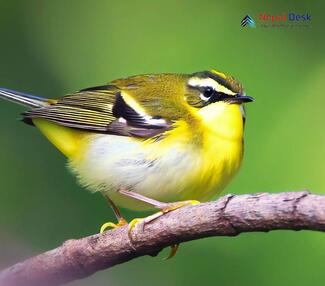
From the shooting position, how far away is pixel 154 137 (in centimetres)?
310

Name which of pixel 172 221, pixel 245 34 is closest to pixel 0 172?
pixel 245 34

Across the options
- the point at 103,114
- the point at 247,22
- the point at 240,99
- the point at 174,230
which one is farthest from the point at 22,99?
the point at 174,230

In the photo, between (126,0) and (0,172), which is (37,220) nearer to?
(0,172)

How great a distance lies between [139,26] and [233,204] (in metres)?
2.47

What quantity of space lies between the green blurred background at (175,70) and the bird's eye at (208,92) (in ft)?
1.36

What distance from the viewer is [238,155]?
3.19 meters

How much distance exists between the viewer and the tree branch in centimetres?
199

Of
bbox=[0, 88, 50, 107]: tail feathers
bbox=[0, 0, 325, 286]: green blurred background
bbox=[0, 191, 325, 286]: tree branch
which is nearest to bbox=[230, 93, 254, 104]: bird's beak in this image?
bbox=[0, 0, 325, 286]: green blurred background

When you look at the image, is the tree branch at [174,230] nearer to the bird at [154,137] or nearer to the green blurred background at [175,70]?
the green blurred background at [175,70]

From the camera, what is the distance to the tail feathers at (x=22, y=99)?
3525 millimetres

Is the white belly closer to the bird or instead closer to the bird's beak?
the bird

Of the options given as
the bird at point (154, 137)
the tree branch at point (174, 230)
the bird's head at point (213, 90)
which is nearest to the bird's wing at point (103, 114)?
the bird at point (154, 137)

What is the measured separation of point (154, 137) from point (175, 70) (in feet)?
3.46

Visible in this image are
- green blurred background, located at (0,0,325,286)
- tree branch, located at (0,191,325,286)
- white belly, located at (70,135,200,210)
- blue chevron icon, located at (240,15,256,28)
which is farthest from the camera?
blue chevron icon, located at (240,15,256,28)
